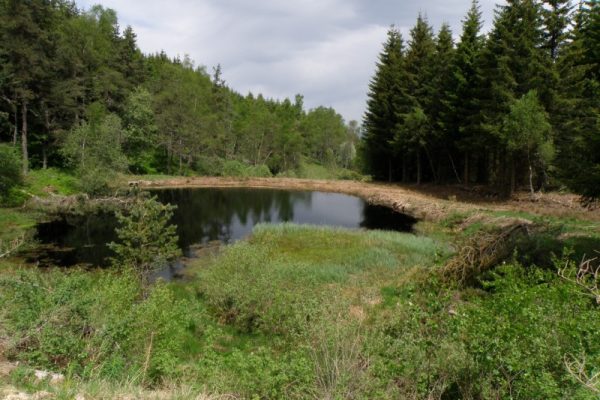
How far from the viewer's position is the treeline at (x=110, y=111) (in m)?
39.1

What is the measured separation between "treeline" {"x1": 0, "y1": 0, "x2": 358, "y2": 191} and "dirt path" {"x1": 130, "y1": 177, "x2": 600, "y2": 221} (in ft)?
24.4

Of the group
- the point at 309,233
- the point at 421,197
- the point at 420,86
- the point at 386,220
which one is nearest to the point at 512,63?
the point at 421,197

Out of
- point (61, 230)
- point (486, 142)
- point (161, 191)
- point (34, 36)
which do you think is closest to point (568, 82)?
point (486, 142)

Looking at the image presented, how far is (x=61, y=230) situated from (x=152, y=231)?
1491 centimetres

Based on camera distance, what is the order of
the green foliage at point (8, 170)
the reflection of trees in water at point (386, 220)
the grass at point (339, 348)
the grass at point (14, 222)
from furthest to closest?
the reflection of trees in water at point (386, 220) < the green foliage at point (8, 170) < the grass at point (14, 222) < the grass at point (339, 348)

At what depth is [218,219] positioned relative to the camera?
109ft

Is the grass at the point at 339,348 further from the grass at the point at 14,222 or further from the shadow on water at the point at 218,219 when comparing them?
the grass at the point at 14,222

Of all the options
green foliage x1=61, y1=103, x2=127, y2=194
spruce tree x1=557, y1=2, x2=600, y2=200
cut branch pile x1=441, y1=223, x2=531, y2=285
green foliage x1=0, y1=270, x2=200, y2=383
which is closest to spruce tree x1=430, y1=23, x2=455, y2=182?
spruce tree x1=557, y1=2, x2=600, y2=200

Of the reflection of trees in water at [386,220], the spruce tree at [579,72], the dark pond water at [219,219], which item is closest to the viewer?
the dark pond water at [219,219]

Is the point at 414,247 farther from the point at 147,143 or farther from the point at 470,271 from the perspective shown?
the point at 147,143

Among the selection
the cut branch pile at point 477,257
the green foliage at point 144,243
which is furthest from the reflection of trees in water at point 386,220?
the green foliage at point 144,243

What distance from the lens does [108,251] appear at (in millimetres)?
22141

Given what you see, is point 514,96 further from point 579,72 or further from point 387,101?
point 387,101

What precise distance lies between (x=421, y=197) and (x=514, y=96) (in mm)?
12042
